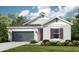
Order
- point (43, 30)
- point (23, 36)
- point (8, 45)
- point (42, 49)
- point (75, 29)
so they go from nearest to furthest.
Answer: point (42, 49) < point (75, 29) < point (8, 45) < point (43, 30) < point (23, 36)

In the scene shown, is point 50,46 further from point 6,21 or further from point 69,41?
point 6,21

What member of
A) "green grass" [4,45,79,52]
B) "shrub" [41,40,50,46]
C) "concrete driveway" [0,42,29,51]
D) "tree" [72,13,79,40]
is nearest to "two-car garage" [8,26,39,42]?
"concrete driveway" [0,42,29,51]

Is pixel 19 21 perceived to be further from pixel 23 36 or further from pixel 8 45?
pixel 8 45

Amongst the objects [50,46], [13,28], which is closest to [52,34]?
[50,46]

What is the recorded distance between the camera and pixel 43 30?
18312mm

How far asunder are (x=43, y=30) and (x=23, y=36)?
1.12 metres

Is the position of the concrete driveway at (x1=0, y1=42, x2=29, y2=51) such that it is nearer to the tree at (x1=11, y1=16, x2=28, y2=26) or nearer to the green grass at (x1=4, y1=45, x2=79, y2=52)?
the green grass at (x1=4, y1=45, x2=79, y2=52)

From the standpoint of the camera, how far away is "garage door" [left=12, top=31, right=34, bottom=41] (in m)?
18.4

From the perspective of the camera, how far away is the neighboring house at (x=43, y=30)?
1809 cm

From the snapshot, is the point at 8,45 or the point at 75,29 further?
the point at 8,45

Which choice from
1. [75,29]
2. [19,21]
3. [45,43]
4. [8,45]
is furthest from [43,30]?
[8,45]

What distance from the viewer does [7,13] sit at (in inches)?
703
